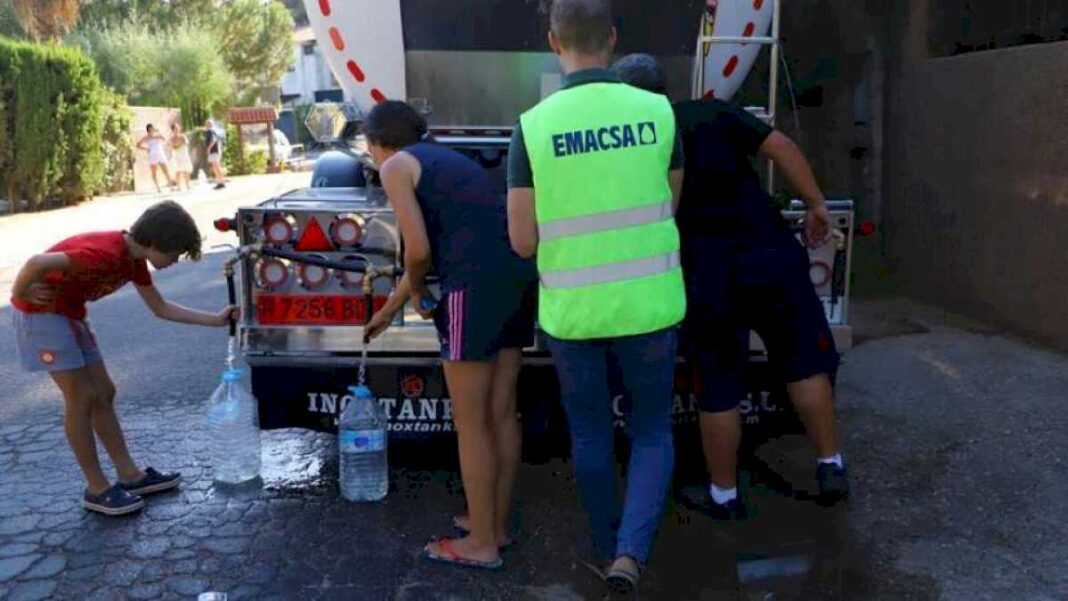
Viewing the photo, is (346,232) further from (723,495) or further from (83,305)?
(723,495)

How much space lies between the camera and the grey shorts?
13.6ft

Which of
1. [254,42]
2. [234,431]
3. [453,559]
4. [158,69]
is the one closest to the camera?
[453,559]

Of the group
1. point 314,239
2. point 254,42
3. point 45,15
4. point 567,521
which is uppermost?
point 254,42

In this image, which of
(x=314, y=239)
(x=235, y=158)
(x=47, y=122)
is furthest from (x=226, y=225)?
(x=235, y=158)

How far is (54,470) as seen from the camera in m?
4.92

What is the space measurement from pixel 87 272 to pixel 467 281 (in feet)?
5.37

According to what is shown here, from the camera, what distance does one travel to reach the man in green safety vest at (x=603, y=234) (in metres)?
3.22

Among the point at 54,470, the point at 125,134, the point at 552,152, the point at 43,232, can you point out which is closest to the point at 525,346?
the point at 552,152

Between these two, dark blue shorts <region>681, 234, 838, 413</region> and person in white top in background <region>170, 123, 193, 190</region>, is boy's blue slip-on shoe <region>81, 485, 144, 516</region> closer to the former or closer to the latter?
dark blue shorts <region>681, 234, 838, 413</region>

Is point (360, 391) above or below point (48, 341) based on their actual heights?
below

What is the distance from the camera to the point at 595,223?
325 cm

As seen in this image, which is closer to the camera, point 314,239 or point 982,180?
point 314,239

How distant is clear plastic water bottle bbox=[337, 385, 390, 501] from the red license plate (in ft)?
0.97

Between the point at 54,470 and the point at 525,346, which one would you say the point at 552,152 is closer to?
the point at 525,346
